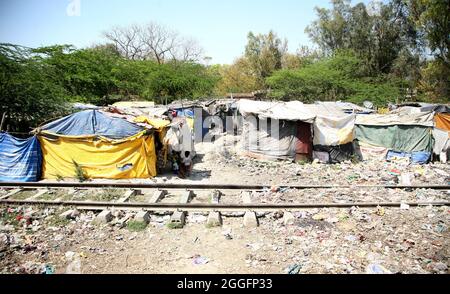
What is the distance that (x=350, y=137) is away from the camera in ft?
43.9

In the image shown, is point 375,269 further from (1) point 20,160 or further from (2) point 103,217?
(1) point 20,160

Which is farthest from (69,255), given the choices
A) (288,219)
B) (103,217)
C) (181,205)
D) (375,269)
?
(375,269)

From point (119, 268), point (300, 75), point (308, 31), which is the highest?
point (308, 31)

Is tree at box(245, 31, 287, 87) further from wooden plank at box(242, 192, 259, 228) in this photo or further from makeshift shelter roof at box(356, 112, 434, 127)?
wooden plank at box(242, 192, 259, 228)

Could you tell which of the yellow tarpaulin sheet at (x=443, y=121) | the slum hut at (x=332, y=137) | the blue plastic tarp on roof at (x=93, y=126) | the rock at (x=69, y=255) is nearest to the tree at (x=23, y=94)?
the blue plastic tarp on roof at (x=93, y=126)

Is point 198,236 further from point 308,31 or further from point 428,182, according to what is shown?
A: point 308,31

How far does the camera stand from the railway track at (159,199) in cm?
701

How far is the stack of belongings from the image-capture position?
42.9ft

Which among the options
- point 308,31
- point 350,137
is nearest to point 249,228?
point 350,137

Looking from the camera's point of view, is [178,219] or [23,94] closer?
[178,219]

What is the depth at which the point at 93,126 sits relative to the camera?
9.90m

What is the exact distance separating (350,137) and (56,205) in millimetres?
11503

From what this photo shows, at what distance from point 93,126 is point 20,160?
2.47m

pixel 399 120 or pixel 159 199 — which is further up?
pixel 399 120
